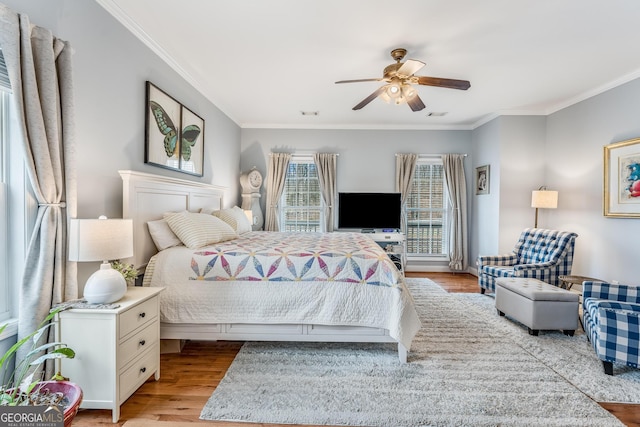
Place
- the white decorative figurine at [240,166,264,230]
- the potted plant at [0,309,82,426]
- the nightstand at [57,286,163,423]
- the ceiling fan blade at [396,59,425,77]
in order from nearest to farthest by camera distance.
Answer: the potted plant at [0,309,82,426]
the nightstand at [57,286,163,423]
the ceiling fan blade at [396,59,425,77]
the white decorative figurine at [240,166,264,230]

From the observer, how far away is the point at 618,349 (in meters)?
2.11

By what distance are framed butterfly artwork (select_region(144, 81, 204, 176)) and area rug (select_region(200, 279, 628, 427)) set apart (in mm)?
1998

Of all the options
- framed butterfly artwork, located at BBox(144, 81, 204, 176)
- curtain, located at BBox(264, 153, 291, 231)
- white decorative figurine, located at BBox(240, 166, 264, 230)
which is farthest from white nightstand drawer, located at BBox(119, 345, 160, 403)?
curtain, located at BBox(264, 153, 291, 231)

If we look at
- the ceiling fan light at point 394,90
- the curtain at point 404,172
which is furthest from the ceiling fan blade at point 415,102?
the curtain at point 404,172

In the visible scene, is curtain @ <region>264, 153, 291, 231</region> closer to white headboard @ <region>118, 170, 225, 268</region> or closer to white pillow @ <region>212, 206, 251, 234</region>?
white pillow @ <region>212, 206, 251, 234</region>

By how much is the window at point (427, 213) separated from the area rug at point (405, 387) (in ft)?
9.61

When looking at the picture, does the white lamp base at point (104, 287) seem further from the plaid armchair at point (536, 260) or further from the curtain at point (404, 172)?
the curtain at point (404, 172)

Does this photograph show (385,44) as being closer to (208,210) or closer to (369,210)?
(208,210)

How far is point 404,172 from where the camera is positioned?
545cm

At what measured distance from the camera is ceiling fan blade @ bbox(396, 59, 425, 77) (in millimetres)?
2453

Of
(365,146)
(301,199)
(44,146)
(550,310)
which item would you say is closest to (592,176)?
(550,310)

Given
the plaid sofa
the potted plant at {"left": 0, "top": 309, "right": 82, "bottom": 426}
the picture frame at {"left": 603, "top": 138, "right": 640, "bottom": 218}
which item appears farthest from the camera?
the picture frame at {"left": 603, "top": 138, "right": 640, "bottom": 218}

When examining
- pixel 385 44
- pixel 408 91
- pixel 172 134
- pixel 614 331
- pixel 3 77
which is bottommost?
pixel 614 331

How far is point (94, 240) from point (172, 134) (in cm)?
176
